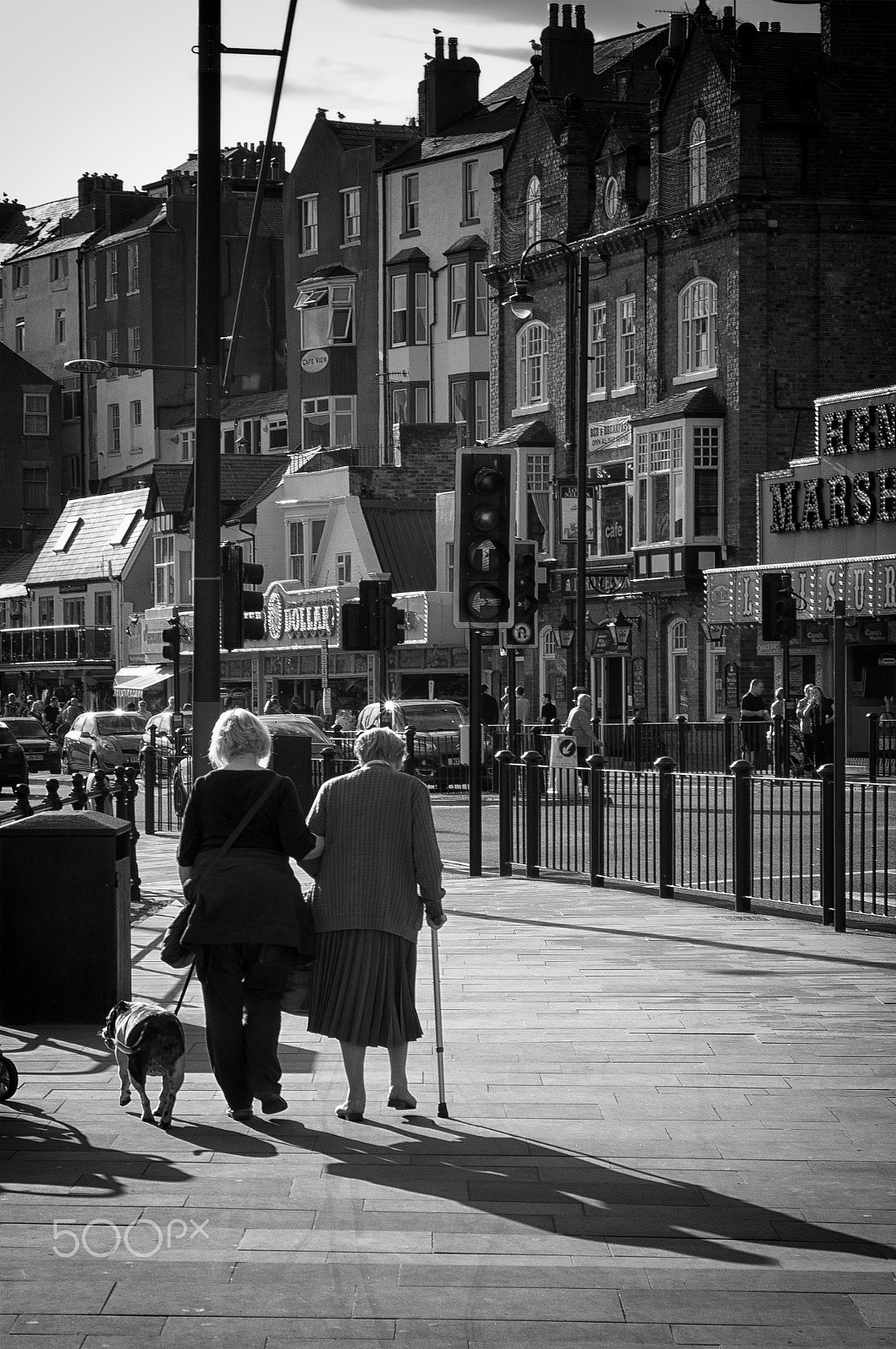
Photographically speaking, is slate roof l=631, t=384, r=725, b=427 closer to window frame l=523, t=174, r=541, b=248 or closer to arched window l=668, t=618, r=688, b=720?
arched window l=668, t=618, r=688, b=720

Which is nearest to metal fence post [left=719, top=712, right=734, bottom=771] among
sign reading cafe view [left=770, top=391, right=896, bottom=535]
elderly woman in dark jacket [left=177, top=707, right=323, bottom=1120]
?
sign reading cafe view [left=770, top=391, right=896, bottom=535]

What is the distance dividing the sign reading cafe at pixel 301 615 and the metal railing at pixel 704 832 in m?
36.1

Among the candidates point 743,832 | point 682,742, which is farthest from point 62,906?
point 682,742

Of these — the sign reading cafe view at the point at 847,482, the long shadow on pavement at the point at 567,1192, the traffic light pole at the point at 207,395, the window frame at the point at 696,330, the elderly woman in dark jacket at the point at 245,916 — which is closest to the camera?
the long shadow on pavement at the point at 567,1192

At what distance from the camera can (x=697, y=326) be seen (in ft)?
141

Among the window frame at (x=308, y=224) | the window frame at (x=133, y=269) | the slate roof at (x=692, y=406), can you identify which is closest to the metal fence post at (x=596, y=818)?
the slate roof at (x=692, y=406)

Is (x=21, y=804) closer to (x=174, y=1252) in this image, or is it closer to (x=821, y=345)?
(x=174, y=1252)

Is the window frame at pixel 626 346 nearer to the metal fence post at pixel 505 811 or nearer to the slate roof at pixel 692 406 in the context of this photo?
the slate roof at pixel 692 406

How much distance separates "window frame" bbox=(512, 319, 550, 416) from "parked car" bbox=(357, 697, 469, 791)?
12.5 meters

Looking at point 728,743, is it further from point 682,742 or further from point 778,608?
point 778,608

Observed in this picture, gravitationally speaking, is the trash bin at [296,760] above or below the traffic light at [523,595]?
below

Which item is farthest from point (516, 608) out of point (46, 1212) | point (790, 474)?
point (46, 1212)

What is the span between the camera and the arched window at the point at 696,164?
42500 millimetres

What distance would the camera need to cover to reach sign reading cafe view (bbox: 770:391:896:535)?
36062 millimetres
